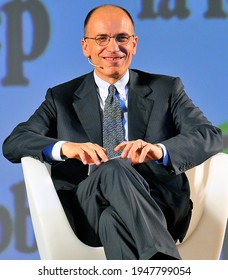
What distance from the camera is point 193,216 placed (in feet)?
11.1

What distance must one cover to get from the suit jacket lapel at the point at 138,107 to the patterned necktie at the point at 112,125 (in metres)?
0.04

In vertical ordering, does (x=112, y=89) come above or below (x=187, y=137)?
above

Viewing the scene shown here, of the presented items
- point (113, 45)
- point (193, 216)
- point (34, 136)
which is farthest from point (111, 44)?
point (193, 216)

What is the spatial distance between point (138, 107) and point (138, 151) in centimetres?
43

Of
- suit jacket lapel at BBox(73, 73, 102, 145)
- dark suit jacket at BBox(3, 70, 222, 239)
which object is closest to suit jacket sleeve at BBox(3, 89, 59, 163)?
dark suit jacket at BBox(3, 70, 222, 239)

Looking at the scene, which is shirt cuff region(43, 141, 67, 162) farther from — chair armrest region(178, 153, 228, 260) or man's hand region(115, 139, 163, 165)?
chair armrest region(178, 153, 228, 260)

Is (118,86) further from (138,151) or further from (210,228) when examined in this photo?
(210,228)

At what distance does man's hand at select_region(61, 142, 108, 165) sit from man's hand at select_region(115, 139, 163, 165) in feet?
0.19

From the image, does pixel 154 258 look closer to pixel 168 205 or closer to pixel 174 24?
pixel 168 205

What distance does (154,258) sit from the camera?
2.83m

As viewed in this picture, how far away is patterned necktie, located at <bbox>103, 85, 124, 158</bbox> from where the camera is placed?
336cm

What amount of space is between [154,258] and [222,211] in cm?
51

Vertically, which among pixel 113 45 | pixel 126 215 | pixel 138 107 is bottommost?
pixel 126 215

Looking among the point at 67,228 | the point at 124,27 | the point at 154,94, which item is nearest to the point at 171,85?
the point at 154,94
